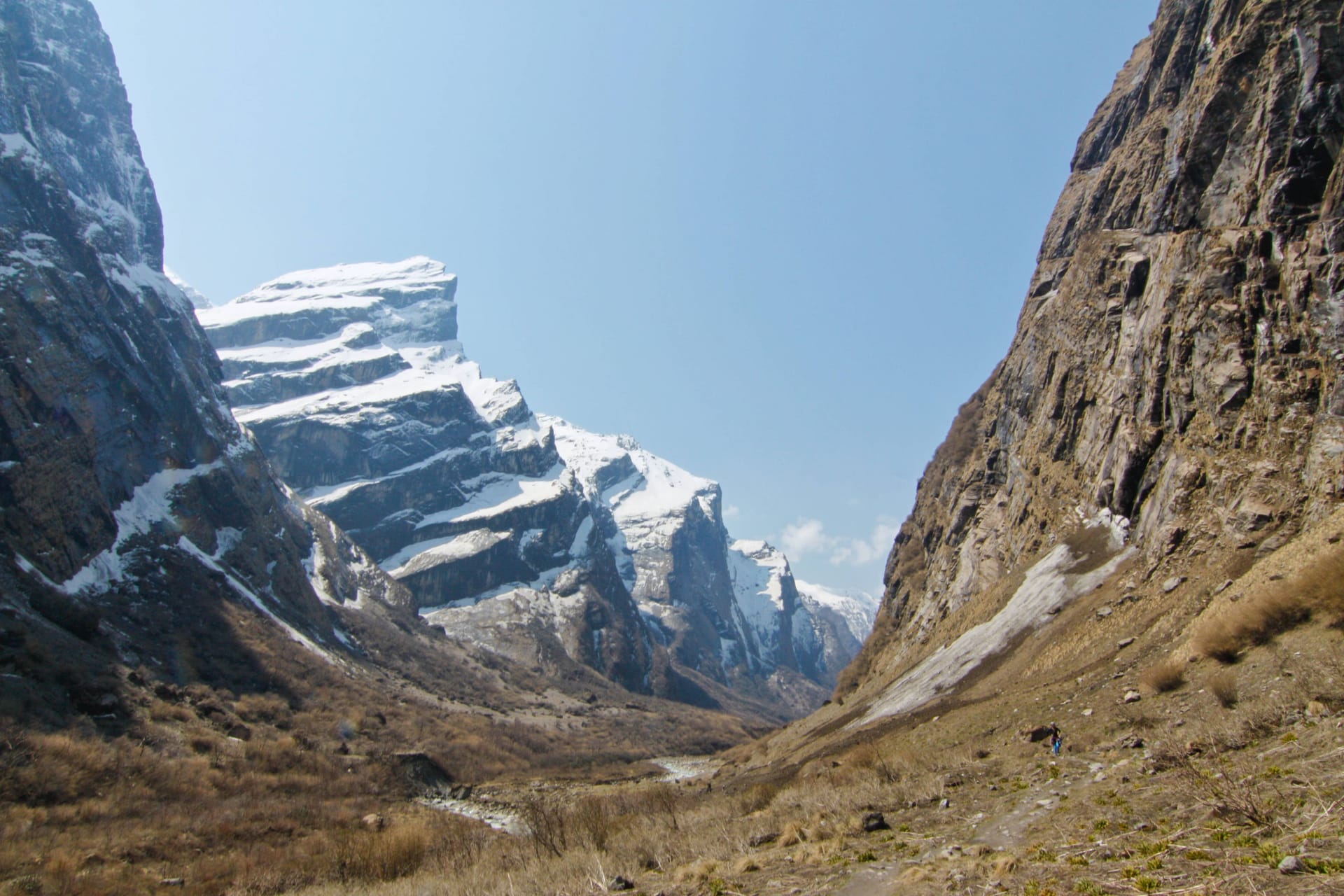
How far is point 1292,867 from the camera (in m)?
8.34

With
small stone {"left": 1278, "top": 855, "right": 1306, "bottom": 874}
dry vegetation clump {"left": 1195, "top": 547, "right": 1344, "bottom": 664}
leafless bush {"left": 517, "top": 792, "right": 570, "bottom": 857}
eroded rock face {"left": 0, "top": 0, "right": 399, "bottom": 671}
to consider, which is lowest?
leafless bush {"left": 517, "top": 792, "right": 570, "bottom": 857}

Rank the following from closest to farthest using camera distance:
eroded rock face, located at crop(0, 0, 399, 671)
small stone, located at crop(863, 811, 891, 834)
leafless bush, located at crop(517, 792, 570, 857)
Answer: small stone, located at crop(863, 811, 891, 834) < leafless bush, located at crop(517, 792, 570, 857) < eroded rock face, located at crop(0, 0, 399, 671)

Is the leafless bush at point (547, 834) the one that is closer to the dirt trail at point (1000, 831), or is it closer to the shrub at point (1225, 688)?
the dirt trail at point (1000, 831)

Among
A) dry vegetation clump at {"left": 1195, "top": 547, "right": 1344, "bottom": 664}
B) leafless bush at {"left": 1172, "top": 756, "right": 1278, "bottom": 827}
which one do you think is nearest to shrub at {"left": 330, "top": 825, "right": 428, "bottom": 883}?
leafless bush at {"left": 1172, "top": 756, "right": 1278, "bottom": 827}

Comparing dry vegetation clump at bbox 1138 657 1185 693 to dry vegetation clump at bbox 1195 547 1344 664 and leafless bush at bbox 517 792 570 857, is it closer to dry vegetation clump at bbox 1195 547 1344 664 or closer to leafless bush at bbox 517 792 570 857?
dry vegetation clump at bbox 1195 547 1344 664

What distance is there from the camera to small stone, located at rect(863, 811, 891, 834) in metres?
18.6

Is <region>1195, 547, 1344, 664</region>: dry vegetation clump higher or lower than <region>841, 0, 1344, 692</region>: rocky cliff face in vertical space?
lower

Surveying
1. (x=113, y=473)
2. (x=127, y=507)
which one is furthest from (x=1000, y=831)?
(x=113, y=473)

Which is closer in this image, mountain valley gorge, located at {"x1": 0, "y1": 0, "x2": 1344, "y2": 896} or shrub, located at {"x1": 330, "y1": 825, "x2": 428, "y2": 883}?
mountain valley gorge, located at {"x1": 0, "y1": 0, "x2": 1344, "y2": 896}

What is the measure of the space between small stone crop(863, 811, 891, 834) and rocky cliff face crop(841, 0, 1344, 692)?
21280 mm

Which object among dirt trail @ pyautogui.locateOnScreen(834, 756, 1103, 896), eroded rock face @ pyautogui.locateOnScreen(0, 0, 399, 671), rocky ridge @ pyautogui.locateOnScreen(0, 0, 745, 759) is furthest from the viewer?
eroded rock face @ pyautogui.locateOnScreen(0, 0, 399, 671)

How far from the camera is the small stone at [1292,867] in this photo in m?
8.34

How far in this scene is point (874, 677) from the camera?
235 feet

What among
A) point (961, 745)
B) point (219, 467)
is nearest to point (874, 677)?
point (961, 745)
